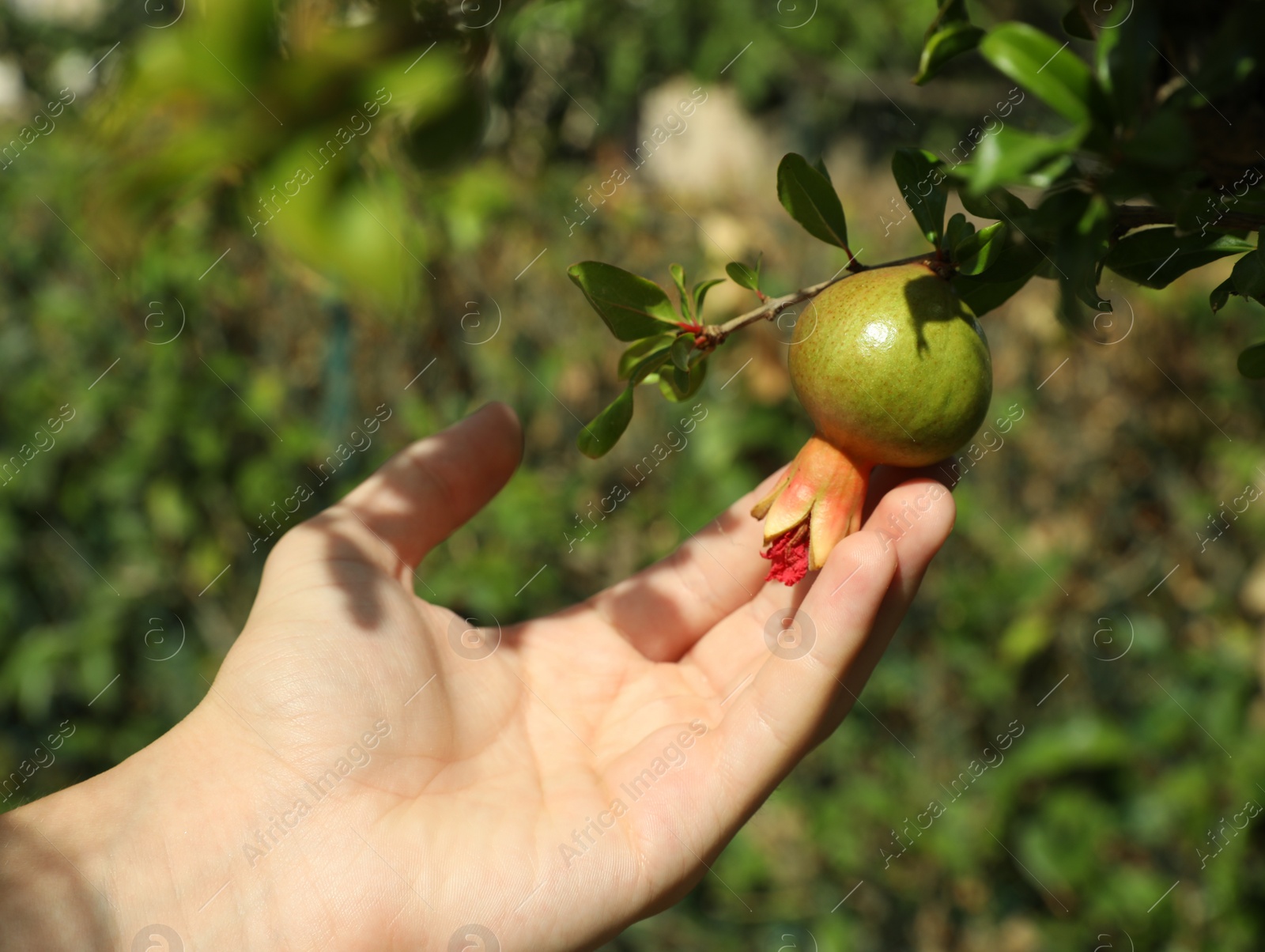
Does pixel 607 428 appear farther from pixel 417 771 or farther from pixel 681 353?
pixel 417 771

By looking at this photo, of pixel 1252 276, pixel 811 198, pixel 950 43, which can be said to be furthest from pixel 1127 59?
pixel 811 198

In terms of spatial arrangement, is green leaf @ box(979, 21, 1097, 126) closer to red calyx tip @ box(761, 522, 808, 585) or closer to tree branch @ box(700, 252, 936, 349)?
tree branch @ box(700, 252, 936, 349)

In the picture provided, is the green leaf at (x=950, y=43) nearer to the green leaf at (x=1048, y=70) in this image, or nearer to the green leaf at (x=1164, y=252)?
the green leaf at (x=1048, y=70)

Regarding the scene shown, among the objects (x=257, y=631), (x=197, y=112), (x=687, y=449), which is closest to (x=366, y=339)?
(x=687, y=449)

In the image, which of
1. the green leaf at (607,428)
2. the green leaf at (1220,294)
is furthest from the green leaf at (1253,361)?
the green leaf at (607,428)

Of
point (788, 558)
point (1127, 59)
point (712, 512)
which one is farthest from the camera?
point (712, 512)

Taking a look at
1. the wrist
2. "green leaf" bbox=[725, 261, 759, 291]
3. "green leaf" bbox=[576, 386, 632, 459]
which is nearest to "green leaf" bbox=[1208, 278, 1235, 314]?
"green leaf" bbox=[725, 261, 759, 291]

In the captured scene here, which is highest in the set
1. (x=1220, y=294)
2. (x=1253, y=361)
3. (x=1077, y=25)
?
(x=1077, y=25)

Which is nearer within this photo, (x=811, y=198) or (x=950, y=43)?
(x=950, y=43)
